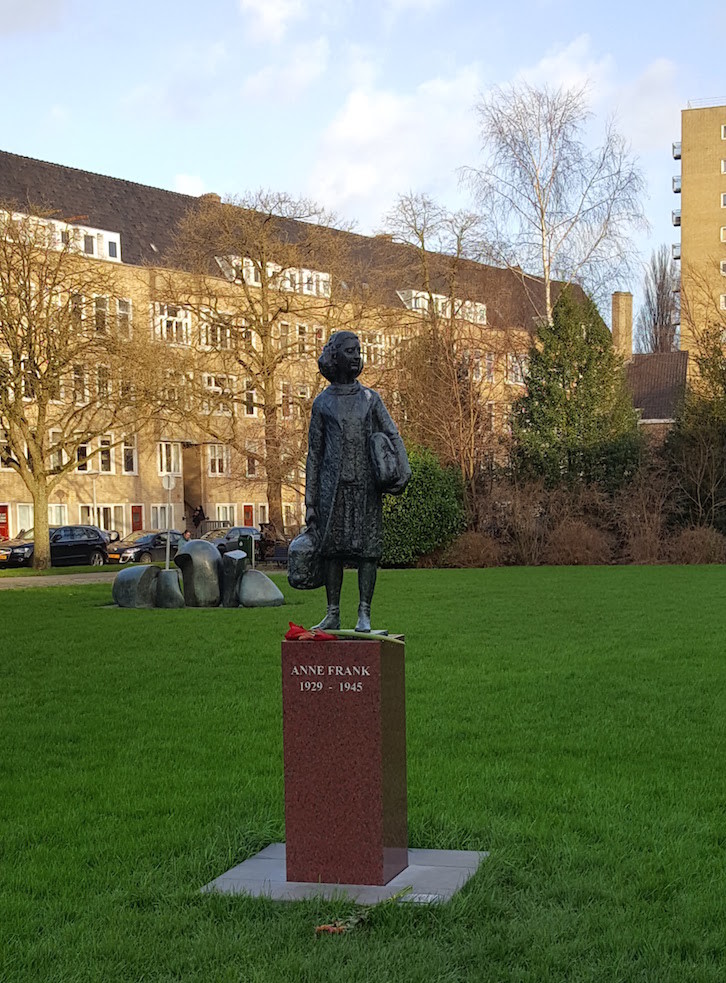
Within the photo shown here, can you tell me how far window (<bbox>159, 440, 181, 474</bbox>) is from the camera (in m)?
68.7

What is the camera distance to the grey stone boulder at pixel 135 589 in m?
24.5

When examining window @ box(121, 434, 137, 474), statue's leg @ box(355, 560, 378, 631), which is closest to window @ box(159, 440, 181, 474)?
window @ box(121, 434, 137, 474)

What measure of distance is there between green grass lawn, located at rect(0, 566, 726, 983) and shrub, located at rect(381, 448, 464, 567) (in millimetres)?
18712

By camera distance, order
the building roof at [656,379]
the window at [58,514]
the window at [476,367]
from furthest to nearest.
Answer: the building roof at [656,379], the window at [58,514], the window at [476,367]

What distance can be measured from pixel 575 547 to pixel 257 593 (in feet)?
47.7

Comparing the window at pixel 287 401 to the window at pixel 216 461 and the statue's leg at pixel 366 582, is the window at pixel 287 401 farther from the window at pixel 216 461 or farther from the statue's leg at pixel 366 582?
the statue's leg at pixel 366 582

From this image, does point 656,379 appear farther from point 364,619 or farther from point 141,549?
point 364,619

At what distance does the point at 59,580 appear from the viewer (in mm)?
35250

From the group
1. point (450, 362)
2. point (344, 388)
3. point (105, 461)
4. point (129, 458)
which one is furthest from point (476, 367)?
point (344, 388)

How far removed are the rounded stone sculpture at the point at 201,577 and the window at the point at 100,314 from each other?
17.7 meters

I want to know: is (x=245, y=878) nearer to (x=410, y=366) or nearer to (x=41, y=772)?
(x=41, y=772)

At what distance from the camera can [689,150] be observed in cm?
7206

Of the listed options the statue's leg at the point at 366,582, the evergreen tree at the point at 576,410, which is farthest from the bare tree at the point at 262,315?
the statue's leg at the point at 366,582

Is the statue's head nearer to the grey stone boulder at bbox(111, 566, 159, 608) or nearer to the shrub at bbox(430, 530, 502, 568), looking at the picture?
the grey stone boulder at bbox(111, 566, 159, 608)
